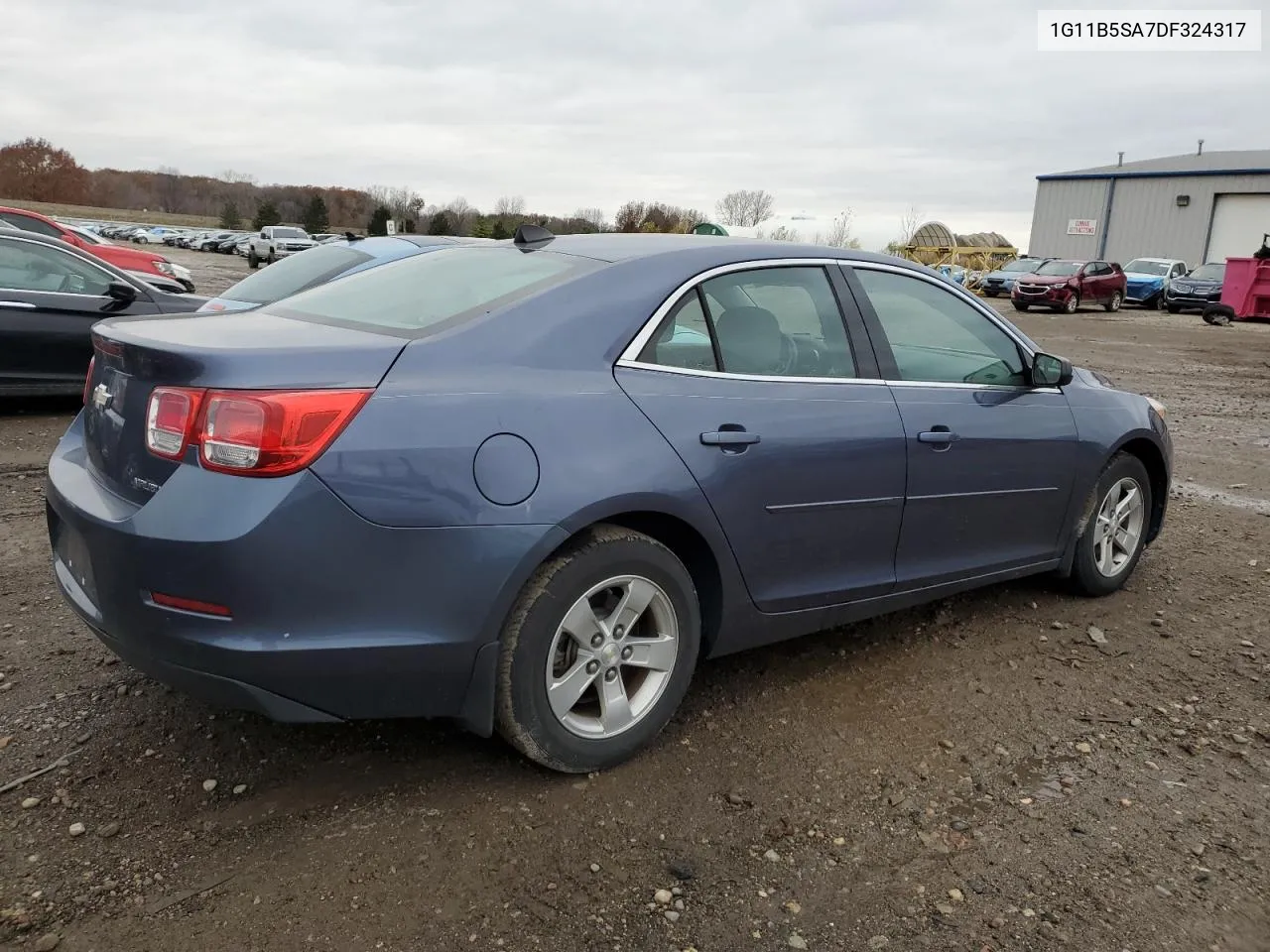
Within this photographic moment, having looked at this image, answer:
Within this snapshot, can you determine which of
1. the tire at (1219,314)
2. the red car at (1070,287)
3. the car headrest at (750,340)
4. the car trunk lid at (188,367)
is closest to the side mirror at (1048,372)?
the car headrest at (750,340)

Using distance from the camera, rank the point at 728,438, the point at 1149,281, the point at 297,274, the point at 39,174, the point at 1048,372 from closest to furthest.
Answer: the point at 728,438
the point at 1048,372
the point at 297,274
the point at 1149,281
the point at 39,174

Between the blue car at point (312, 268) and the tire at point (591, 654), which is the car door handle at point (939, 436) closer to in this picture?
the tire at point (591, 654)

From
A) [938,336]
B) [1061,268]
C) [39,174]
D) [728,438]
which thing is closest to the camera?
[728,438]

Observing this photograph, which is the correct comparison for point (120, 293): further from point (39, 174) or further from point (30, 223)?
point (39, 174)

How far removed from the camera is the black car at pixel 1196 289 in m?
28.4

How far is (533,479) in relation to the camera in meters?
2.64

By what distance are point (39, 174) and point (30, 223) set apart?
109088mm

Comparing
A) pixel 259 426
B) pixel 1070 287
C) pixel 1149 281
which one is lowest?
pixel 259 426

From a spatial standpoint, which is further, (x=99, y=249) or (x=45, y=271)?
(x=99, y=249)

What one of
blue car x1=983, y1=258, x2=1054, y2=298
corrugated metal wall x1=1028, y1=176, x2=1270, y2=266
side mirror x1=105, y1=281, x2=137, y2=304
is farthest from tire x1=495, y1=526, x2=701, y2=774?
corrugated metal wall x1=1028, y1=176, x2=1270, y2=266

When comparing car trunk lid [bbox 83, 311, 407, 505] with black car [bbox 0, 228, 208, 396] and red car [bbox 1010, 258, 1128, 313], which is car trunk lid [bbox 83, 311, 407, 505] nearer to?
black car [bbox 0, 228, 208, 396]

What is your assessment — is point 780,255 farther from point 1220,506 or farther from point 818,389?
point 1220,506

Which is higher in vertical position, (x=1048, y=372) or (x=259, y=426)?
(x=1048, y=372)

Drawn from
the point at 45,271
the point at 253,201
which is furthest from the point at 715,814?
the point at 253,201
